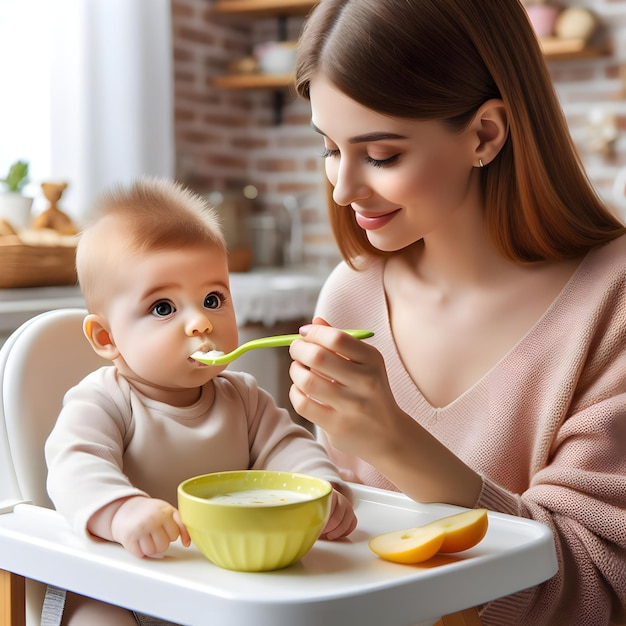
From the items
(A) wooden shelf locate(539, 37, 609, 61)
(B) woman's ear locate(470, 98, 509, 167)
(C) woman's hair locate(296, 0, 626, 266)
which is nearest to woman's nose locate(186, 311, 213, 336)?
(C) woman's hair locate(296, 0, 626, 266)

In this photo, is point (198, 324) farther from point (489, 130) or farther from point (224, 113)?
point (224, 113)

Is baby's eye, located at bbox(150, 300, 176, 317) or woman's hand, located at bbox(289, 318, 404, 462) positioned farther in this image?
baby's eye, located at bbox(150, 300, 176, 317)

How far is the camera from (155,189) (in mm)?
1072

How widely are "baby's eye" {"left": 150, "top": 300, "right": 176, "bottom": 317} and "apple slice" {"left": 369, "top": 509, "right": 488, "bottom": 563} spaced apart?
0.34 meters

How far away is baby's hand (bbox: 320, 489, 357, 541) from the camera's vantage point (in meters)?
0.87

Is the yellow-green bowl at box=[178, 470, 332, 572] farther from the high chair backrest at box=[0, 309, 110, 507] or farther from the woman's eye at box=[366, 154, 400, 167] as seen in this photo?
the woman's eye at box=[366, 154, 400, 167]

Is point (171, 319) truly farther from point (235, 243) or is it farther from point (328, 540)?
point (235, 243)

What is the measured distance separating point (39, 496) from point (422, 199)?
0.57 m

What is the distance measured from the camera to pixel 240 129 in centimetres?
427

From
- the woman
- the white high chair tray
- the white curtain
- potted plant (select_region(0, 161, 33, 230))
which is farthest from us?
the white curtain

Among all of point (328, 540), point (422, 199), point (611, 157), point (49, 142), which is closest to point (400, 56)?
point (422, 199)

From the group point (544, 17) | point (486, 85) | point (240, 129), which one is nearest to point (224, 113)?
point (240, 129)

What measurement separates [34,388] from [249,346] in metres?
0.32

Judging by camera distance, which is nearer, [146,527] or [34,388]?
[146,527]
